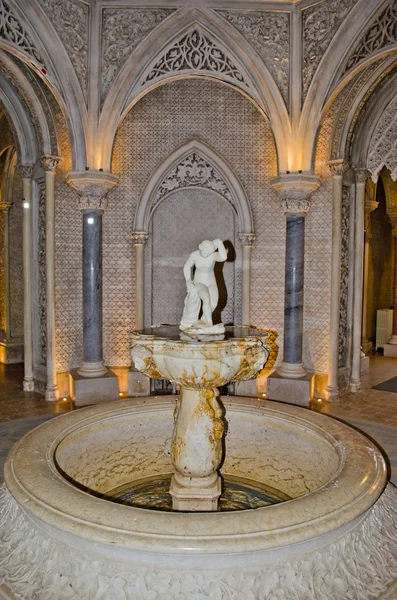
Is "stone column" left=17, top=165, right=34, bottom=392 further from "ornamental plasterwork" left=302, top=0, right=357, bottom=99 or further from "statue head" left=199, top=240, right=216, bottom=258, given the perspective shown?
"statue head" left=199, top=240, right=216, bottom=258

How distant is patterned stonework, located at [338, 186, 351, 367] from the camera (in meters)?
8.11

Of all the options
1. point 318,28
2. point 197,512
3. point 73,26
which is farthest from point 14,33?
point 197,512

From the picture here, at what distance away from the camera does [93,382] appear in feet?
25.0

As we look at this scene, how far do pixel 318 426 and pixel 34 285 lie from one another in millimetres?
5637

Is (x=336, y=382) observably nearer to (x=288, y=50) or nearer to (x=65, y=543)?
(x=288, y=50)

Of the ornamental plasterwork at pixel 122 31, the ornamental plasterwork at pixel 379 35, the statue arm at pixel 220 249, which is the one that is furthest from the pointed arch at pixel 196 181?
the statue arm at pixel 220 249

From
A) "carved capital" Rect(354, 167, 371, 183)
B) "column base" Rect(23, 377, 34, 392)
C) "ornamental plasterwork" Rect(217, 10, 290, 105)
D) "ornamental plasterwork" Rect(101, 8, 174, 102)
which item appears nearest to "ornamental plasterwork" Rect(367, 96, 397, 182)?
"carved capital" Rect(354, 167, 371, 183)

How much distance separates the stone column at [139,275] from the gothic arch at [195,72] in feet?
4.10

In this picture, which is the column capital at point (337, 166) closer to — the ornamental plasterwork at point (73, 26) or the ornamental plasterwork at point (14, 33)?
the ornamental plasterwork at point (73, 26)

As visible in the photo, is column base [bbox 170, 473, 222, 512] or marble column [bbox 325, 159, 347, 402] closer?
column base [bbox 170, 473, 222, 512]

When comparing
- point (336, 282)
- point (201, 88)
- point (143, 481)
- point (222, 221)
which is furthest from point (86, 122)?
point (143, 481)

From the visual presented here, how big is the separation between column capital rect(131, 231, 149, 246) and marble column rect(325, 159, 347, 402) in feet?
10.0

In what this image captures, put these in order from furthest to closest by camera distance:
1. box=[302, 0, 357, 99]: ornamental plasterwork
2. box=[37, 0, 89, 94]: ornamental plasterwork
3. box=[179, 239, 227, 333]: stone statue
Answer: box=[302, 0, 357, 99]: ornamental plasterwork, box=[37, 0, 89, 94]: ornamental plasterwork, box=[179, 239, 227, 333]: stone statue

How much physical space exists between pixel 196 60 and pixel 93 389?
5.26m
